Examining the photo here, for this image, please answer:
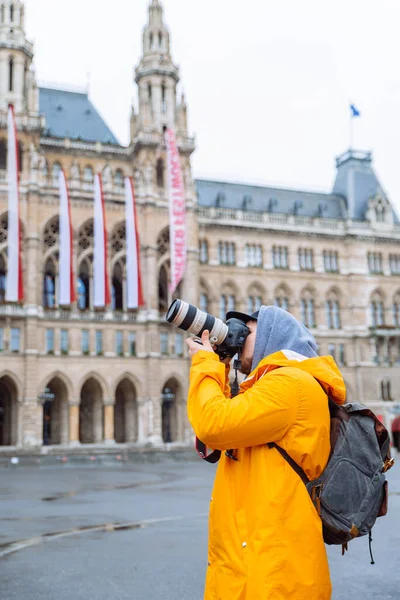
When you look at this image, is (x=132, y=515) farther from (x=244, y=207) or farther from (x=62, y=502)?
(x=244, y=207)

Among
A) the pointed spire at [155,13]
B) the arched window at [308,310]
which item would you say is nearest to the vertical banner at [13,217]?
the pointed spire at [155,13]

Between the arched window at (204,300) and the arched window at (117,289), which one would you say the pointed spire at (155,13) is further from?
the arched window at (204,300)

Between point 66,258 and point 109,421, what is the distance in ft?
34.3

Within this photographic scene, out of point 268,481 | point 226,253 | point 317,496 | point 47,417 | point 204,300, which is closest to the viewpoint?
point 268,481

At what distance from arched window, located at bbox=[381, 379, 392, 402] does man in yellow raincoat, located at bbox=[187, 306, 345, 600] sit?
52.8 metres

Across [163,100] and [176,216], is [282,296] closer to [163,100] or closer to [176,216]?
[176,216]

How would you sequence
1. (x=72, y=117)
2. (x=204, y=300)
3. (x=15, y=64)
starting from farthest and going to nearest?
(x=72, y=117), (x=204, y=300), (x=15, y=64)

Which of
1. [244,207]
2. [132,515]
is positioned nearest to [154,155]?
[244,207]

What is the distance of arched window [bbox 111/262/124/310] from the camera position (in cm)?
4795

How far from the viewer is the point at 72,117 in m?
52.2

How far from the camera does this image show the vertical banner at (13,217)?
39219mm

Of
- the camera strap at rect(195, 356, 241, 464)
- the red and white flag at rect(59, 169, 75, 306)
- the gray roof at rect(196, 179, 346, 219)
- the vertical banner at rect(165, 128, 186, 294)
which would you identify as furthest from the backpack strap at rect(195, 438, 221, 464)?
the gray roof at rect(196, 179, 346, 219)

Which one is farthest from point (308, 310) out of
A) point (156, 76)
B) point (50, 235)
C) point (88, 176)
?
point (50, 235)

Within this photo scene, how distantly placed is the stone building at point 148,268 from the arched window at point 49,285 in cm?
9
